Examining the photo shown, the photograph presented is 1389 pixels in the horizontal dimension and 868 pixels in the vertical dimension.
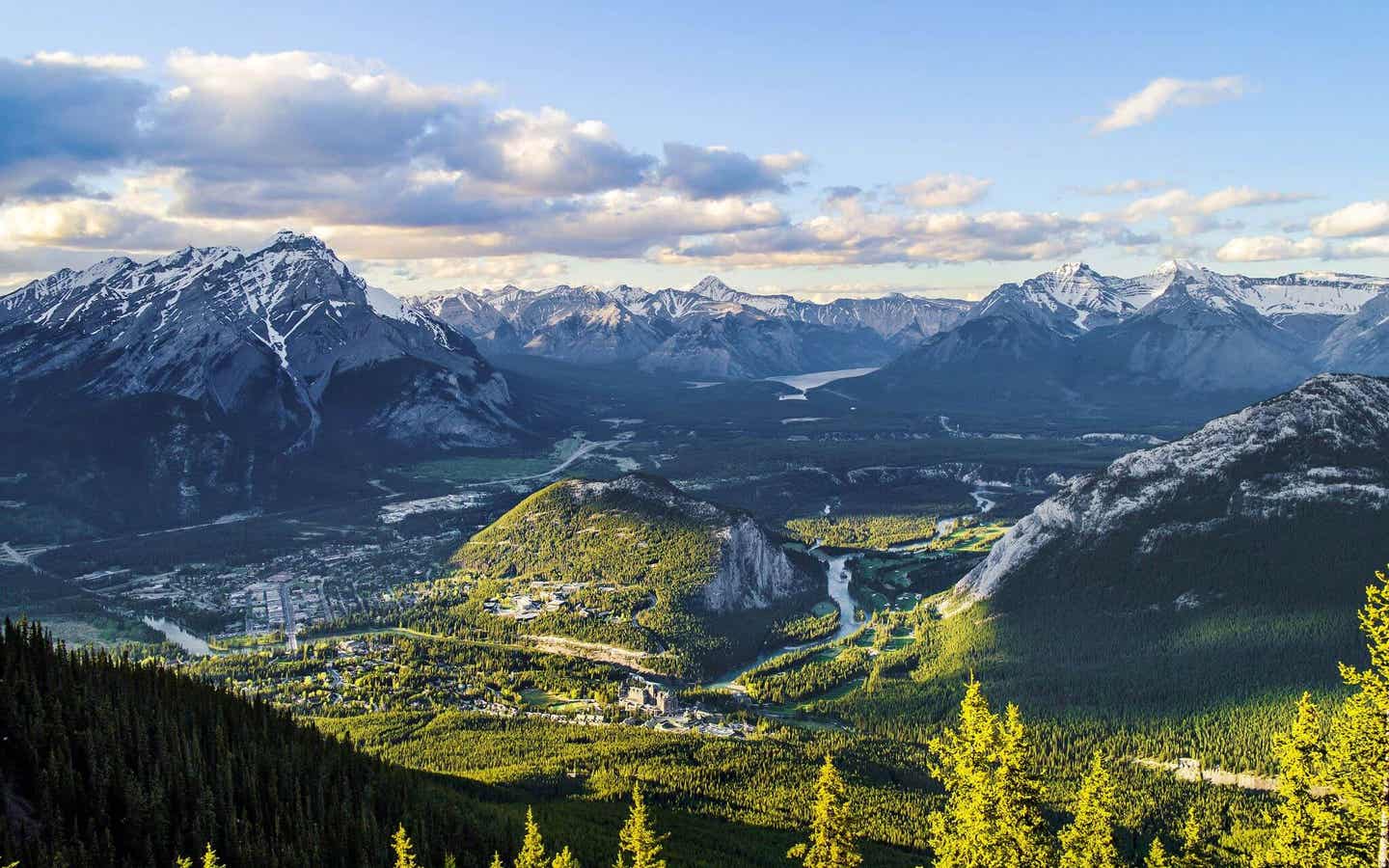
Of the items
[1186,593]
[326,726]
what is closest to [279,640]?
[326,726]

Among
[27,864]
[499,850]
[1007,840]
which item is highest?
[1007,840]

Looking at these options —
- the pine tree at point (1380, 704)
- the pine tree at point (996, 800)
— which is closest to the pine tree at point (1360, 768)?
the pine tree at point (1380, 704)

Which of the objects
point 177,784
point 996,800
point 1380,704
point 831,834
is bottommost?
point 177,784

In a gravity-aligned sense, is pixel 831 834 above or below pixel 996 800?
below

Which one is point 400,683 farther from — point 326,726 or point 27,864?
point 27,864

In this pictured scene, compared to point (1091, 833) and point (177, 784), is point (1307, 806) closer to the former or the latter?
point (1091, 833)

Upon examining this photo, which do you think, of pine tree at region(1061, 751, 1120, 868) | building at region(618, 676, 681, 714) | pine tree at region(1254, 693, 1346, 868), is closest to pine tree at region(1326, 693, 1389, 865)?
pine tree at region(1254, 693, 1346, 868)

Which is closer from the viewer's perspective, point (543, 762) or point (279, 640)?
point (543, 762)

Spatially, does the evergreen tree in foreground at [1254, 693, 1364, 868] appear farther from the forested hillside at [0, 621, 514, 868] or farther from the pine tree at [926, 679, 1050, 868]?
the forested hillside at [0, 621, 514, 868]

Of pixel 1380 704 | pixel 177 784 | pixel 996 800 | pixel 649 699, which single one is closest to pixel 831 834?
pixel 996 800
